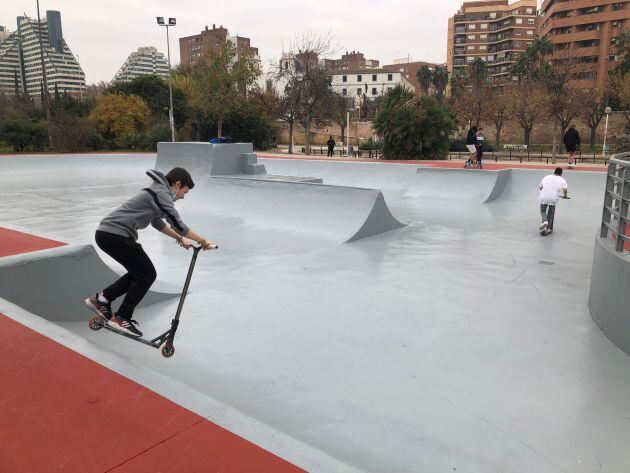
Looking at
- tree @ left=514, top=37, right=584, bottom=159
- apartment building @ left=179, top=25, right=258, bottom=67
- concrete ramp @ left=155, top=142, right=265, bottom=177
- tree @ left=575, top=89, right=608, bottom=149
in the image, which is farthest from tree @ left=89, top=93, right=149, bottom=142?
apartment building @ left=179, top=25, right=258, bottom=67

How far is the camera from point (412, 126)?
22.8 m

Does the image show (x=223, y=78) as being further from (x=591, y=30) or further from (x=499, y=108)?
(x=591, y=30)

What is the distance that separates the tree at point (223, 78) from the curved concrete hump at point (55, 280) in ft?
102

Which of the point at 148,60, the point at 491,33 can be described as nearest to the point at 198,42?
the point at 148,60

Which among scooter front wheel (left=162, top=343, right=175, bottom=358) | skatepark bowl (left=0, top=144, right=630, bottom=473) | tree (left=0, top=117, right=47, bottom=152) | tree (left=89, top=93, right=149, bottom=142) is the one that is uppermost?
tree (left=89, top=93, right=149, bottom=142)

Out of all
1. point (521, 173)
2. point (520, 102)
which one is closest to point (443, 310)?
point (521, 173)

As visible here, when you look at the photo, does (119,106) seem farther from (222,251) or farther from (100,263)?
(100,263)

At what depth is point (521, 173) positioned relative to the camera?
1471cm

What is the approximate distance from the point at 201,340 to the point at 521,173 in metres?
12.8

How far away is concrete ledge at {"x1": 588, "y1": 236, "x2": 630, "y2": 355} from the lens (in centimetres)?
442

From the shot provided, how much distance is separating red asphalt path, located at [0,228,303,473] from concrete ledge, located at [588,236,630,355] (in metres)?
3.75

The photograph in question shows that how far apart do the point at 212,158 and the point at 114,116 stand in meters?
27.1

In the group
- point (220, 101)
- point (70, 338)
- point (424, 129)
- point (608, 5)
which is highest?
point (608, 5)

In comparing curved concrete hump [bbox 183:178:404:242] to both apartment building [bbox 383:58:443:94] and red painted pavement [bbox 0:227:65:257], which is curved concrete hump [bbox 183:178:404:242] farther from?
apartment building [bbox 383:58:443:94]
